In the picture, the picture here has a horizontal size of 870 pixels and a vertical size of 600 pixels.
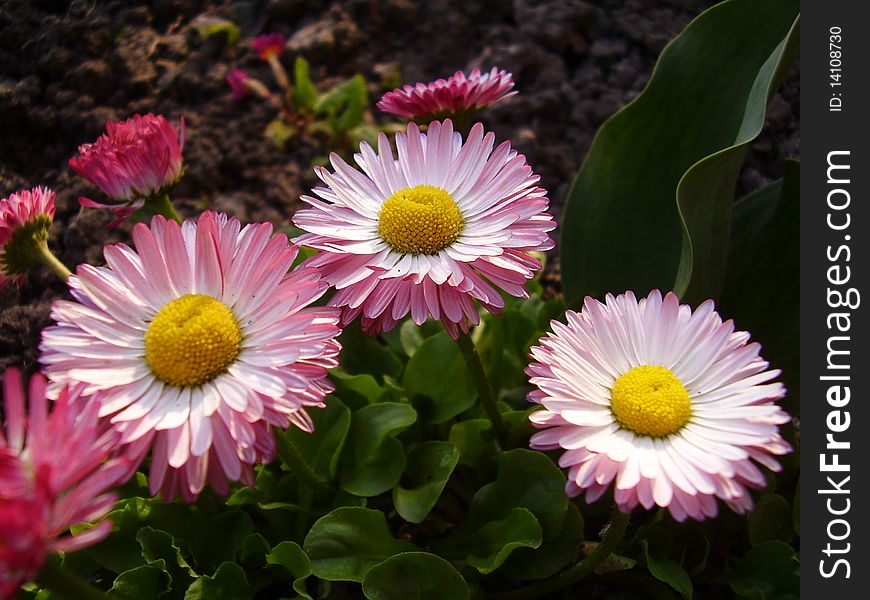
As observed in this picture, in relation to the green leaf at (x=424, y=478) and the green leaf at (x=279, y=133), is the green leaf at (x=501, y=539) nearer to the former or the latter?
the green leaf at (x=424, y=478)

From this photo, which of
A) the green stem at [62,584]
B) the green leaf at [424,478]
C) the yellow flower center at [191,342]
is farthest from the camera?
the green leaf at [424,478]

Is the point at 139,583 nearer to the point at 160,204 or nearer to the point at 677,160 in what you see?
the point at 160,204

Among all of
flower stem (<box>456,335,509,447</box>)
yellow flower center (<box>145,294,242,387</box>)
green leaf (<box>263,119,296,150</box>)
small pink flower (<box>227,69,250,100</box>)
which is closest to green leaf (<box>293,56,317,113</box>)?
green leaf (<box>263,119,296,150</box>)

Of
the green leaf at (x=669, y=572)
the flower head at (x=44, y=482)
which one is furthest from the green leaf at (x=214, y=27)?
the green leaf at (x=669, y=572)

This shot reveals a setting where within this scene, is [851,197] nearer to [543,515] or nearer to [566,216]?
[566,216]

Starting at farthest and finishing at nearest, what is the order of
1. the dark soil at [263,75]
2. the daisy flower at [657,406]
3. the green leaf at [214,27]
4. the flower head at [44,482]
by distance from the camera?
1. the green leaf at [214,27]
2. the dark soil at [263,75]
3. the daisy flower at [657,406]
4. the flower head at [44,482]

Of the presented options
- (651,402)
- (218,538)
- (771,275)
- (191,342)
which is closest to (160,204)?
(191,342)
